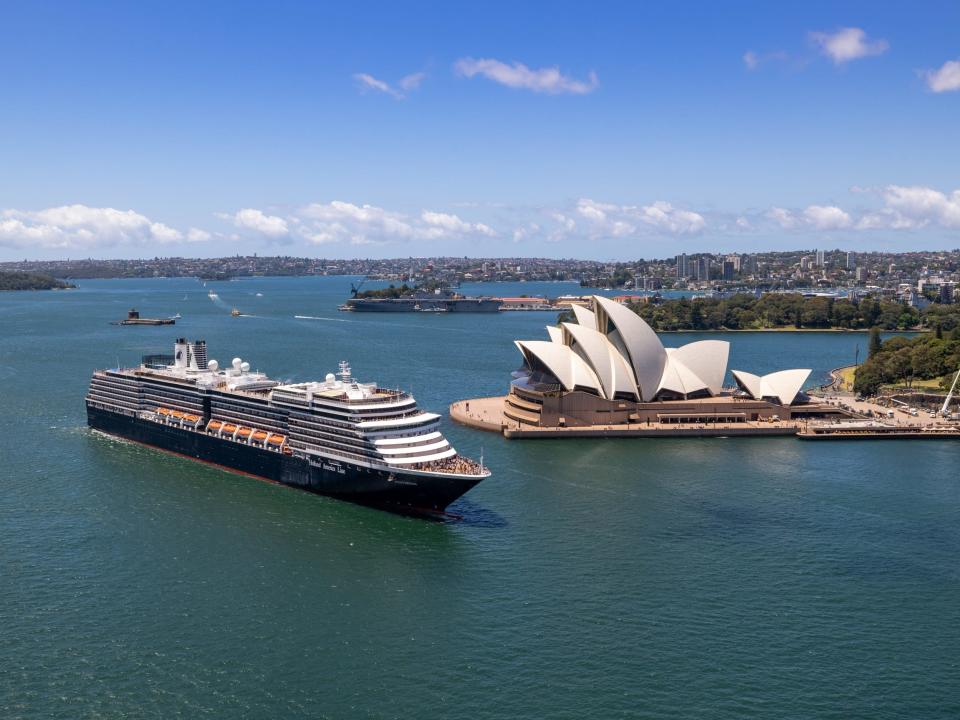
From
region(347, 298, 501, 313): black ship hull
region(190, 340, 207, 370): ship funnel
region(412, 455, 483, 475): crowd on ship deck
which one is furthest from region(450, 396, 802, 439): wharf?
region(347, 298, 501, 313): black ship hull

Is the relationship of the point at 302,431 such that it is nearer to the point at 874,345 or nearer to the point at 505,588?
the point at 505,588

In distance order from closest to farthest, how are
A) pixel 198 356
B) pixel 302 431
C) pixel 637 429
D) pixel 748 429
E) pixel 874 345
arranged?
pixel 302 431
pixel 198 356
pixel 637 429
pixel 748 429
pixel 874 345

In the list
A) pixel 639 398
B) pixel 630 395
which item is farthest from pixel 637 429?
pixel 630 395

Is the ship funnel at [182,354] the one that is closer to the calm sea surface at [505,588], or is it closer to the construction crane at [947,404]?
the calm sea surface at [505,588]

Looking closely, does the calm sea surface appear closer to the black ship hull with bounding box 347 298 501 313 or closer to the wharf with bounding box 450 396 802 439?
the wharf with bounding box 450 396 802 439

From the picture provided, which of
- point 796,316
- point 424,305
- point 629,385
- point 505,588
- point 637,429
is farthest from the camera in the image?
point 424,305

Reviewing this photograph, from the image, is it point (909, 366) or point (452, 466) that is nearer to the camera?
point (452, 466)
